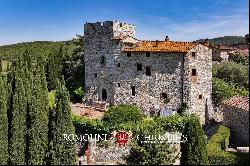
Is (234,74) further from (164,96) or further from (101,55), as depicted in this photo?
(101,55)

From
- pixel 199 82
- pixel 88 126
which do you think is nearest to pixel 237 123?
pixel 199 82

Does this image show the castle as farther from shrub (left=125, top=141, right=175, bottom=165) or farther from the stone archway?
shrub (left=125, top=141, right=175, bottom=165)

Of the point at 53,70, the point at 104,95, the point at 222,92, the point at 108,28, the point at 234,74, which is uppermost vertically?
the point at 108,28

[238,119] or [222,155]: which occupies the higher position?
[238,119]

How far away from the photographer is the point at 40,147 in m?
30.9

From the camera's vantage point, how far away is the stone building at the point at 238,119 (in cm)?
3117

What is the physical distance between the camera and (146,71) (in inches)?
1695

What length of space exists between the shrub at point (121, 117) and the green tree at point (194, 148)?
31.9ft

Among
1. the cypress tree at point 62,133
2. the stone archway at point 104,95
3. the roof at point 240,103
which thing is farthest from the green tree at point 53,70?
the roof at point 240,103

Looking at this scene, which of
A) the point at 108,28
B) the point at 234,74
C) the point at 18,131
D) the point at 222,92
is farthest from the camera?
the point at 234,74

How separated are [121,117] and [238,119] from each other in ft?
32.2

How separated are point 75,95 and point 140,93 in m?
9.39

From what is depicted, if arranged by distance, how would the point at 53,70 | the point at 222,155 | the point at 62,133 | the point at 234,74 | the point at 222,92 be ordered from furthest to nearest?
the point at 53,70 < the point at 234,74 < the point at 222,92 < the point at 62,133 < the point at 222,155

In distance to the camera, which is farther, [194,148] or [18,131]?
[18,131]
